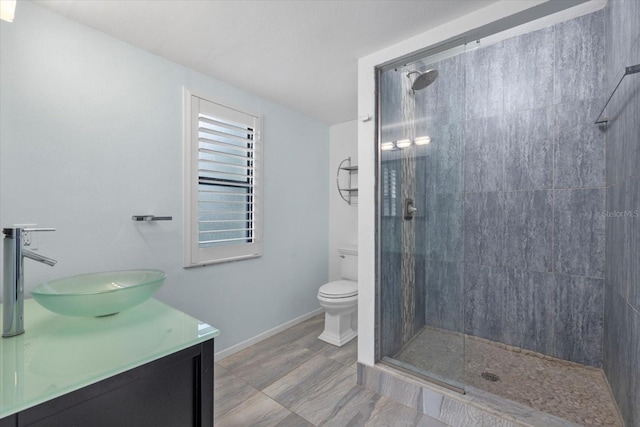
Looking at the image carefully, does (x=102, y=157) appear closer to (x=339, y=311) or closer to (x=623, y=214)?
(x=339, y=311)

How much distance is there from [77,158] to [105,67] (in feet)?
1.96

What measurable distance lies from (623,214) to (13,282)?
9.25 ft

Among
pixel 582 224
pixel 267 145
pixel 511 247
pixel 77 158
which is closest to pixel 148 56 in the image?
pixel 77 158

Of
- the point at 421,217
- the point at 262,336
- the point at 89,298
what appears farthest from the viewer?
the point at 262,336

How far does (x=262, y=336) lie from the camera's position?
271 cm

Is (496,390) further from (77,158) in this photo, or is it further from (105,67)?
(105,67)

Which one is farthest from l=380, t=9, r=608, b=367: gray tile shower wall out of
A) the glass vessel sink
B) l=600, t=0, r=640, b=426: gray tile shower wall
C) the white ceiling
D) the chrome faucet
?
the chrome faucet

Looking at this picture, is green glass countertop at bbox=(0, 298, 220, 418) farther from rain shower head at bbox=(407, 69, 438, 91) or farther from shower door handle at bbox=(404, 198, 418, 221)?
rain shower head at bbox=(407, 69, 438, 91)

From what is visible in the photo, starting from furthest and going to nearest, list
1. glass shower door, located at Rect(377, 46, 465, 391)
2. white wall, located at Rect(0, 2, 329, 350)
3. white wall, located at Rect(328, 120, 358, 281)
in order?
1. white wall, located at Rect(328, 120, 358, 281)
2. glass shower door, located at Rect(377, 46, 465, 391)
3. white wall, located at Rect(0, 2, 329, 350)

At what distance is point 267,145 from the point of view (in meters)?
2.76

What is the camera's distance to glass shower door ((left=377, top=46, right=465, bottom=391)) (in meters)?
1.84

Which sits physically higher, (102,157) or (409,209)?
(102,157)

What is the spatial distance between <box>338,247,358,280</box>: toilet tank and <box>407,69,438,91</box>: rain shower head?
1668mm

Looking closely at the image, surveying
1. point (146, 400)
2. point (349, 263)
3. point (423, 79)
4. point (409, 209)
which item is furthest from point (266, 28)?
point (349, 263)
